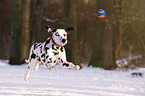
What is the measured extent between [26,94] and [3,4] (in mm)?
23800

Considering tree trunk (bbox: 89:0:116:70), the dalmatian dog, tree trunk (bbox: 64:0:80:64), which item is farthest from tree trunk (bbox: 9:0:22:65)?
the dalmatian dog

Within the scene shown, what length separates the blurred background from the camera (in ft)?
44.2

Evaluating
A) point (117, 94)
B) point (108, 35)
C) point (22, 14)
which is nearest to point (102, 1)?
point (108, 35)

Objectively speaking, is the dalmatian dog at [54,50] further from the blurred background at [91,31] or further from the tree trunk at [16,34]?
the tree trunk at [16,34]

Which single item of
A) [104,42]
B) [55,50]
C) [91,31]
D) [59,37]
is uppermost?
[59,37]

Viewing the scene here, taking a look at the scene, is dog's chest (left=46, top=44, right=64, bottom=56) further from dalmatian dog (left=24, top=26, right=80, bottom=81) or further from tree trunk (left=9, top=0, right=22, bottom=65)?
tree trunk (left=9, top=0, right=22, bottom=65)

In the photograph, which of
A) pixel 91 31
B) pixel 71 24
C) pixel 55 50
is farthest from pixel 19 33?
pixel 55 50

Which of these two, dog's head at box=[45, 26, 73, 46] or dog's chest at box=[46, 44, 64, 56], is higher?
dog's head at box=[45, 26, 73, 46]

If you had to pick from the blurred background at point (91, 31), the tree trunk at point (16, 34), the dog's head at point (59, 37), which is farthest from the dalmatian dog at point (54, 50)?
the tree trunk at point (16, 34)

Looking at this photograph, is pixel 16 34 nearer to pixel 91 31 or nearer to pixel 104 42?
pixel 104 42

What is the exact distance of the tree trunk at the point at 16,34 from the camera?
16156mm

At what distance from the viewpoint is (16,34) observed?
53.0ft

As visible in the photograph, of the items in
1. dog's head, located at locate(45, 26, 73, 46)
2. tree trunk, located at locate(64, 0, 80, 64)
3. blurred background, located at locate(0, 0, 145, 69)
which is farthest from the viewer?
blurred background, located at locate(0, 0, 145, 69)

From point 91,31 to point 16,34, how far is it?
700cm
